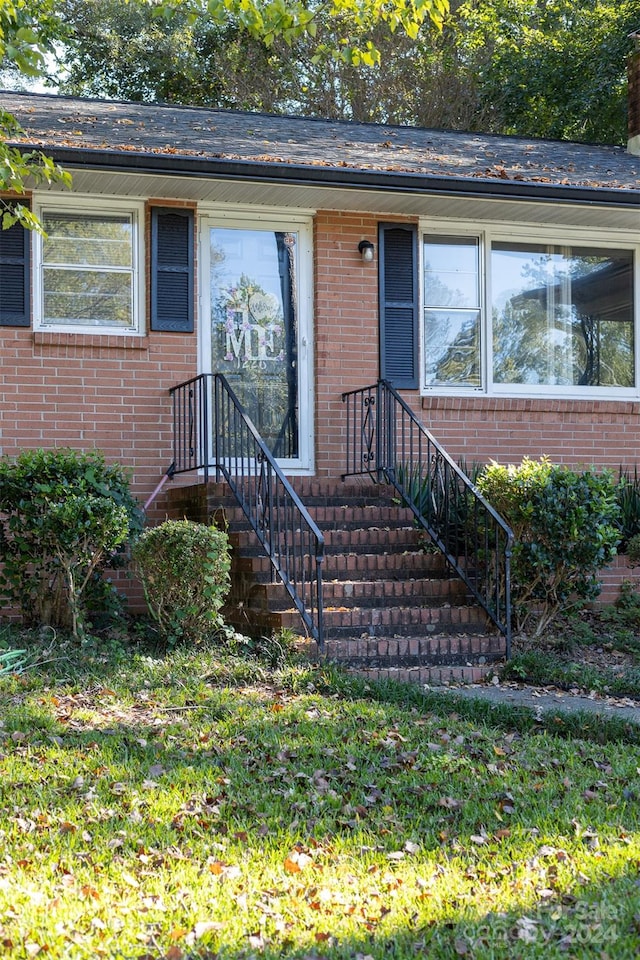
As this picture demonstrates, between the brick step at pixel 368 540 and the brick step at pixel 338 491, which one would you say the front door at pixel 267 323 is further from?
the brick step at pixel 368 540

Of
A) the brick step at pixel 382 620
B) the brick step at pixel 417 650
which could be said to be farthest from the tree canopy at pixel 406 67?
the brick step at pixel 417 650

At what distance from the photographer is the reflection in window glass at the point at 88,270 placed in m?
9.98

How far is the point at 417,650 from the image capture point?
806cm

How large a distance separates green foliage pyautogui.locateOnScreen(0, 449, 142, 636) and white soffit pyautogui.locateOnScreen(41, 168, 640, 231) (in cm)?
262

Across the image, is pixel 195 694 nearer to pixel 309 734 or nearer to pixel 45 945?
pixel 309 734

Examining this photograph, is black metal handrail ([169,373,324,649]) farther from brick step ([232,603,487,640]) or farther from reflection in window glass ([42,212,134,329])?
reflection in window glass ([42,212,134,329])

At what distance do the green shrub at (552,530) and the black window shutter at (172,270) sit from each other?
3.19 meters

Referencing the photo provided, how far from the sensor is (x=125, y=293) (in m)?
10.2

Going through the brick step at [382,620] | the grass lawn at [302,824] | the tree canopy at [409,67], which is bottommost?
the grass lawn at [302,824]

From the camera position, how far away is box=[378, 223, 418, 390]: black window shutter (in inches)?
423

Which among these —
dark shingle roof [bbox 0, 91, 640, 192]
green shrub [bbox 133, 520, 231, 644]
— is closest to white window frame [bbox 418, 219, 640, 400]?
dark shingle roof [bbox 0, 91, 640, 192]

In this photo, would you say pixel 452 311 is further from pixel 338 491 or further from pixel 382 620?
pixel 382 620

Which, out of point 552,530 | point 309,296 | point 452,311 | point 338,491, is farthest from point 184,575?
point 452,311

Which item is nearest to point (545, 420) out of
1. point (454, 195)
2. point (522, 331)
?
point (522, 331)
